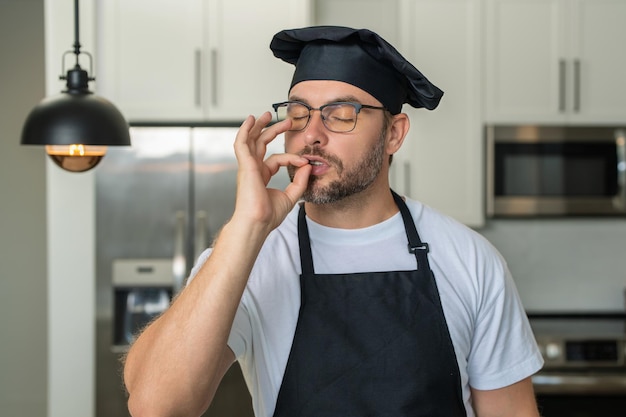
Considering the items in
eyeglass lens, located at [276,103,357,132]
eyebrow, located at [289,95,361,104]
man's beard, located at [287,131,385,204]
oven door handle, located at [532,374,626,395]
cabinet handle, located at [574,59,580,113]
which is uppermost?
cabinet handle, located at [574,59,580,113]

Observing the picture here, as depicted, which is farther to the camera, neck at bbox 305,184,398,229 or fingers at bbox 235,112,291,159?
neck at bbox 305,184,398,229

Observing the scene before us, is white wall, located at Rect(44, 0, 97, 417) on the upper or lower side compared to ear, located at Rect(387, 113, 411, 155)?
lower

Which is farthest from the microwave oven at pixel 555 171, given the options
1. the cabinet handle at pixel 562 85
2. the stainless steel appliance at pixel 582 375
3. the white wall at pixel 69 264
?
the white wall at pixel 69 264

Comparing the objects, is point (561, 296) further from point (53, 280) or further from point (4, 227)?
point (4, 227)

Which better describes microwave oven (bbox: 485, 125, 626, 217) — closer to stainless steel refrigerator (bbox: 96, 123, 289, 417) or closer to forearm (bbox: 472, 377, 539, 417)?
stainless steel refrigerator (bbox: 96, 123, 289, 417)

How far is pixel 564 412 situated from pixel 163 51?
7.17ft

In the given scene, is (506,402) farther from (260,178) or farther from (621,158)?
(621,158)

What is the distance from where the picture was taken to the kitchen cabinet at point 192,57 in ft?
12.2

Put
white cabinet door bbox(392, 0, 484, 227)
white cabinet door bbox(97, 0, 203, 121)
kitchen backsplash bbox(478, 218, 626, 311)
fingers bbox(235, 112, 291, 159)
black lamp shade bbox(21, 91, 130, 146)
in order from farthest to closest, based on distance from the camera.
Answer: kitchen backsplash bbox(478, 218, 626, 311), white cabinet door bbox(392, 0, 484, 227), white cabinet door bbox(97, 0, 203, 121), black lamp shade bbox(21, 91, 130, 146), fingers bbox(235, 112, 291, 159)

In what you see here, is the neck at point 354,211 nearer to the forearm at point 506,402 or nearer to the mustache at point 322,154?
the mustache at point 322,154

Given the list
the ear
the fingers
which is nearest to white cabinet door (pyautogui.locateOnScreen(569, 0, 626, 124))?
the ear

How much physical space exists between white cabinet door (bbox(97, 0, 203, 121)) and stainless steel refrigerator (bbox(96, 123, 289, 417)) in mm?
122

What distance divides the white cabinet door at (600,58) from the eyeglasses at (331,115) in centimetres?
243

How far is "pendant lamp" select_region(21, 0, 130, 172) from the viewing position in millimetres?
2428
